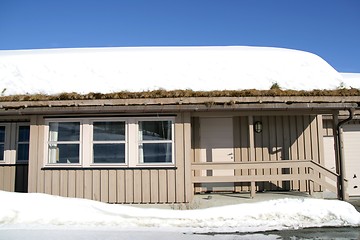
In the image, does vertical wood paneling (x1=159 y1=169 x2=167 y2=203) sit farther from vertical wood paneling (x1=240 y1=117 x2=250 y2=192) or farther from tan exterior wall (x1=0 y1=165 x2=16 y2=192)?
tan exterior wall (x1=0 y1=165 x2=16 y2=192)

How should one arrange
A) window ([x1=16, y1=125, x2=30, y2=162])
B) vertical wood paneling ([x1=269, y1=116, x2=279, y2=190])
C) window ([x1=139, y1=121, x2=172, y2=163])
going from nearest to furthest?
window ([x1=139, y1=121, x2=172, y2=163]), window ([x1=16, y1=125, x2=30, y2=162]), vertical wood paneling ([x1=269, y1=116, x2=279, y2=190])

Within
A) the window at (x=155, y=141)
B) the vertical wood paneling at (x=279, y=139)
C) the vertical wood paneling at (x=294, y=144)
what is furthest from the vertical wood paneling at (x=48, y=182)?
the vertical wood paneling at (x=294, y=144)

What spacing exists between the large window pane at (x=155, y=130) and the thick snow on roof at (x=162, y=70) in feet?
12.2

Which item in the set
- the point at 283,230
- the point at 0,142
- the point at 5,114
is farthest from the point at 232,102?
the point at 0,142

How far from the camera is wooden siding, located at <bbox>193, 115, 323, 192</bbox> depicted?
9.88m

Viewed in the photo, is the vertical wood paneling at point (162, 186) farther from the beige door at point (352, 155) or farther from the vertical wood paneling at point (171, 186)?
the beige door at point (352, 155)

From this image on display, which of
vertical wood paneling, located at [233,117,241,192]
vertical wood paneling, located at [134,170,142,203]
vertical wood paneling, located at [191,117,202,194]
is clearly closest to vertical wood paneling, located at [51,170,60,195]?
vertical wood paneling, located at [134,170,142,203]

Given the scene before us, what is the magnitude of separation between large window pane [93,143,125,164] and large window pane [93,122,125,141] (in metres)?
0.20

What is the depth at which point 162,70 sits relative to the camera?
44.1 feet

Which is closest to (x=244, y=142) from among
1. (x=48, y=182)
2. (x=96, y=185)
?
(x=96, y=185)

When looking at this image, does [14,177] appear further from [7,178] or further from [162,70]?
[162,70]

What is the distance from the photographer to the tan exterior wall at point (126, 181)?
832 cm

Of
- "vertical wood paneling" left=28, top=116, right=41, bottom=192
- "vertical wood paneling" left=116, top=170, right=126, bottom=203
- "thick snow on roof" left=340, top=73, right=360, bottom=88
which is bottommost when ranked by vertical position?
"vertical wood paneling" left=116, top=170, right=126, bottom=203

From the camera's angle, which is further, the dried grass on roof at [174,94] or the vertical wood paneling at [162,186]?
the vertical wood paneling at [162,186]
